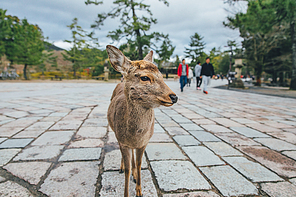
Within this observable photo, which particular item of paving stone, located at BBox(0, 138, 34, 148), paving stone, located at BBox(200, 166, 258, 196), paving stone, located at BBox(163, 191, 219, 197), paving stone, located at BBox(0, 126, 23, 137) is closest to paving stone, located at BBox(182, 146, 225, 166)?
paving stone, located at BBox(200, 166, 258, 196)

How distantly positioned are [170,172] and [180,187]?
25cm

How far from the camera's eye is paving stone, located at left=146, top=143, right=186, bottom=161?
2.17m

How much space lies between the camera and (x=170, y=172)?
185 centimetres

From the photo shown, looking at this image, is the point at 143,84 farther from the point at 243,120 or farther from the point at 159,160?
the point at 243,120

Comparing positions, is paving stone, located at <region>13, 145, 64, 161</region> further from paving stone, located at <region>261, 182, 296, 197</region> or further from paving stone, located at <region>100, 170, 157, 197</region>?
paving stone, located at <region>261, 182, 296, 197</region>

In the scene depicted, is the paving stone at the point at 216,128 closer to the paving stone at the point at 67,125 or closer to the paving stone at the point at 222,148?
the paving stone at the point at 222,148

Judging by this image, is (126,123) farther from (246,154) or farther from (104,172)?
(246,154)

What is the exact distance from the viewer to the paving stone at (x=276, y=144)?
97.7 inches

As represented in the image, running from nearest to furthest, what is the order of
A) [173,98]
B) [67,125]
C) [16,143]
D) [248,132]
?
[173,98] → [16,143] → [248,132] → [67,125]

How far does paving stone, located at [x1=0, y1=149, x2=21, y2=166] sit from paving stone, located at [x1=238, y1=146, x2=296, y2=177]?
10.4ft

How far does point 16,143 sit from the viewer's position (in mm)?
2445

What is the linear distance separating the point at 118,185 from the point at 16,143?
1.88 metres

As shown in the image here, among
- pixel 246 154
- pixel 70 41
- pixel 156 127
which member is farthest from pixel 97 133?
pixel 70 41

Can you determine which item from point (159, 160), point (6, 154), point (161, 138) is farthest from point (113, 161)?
point (6, 154)
